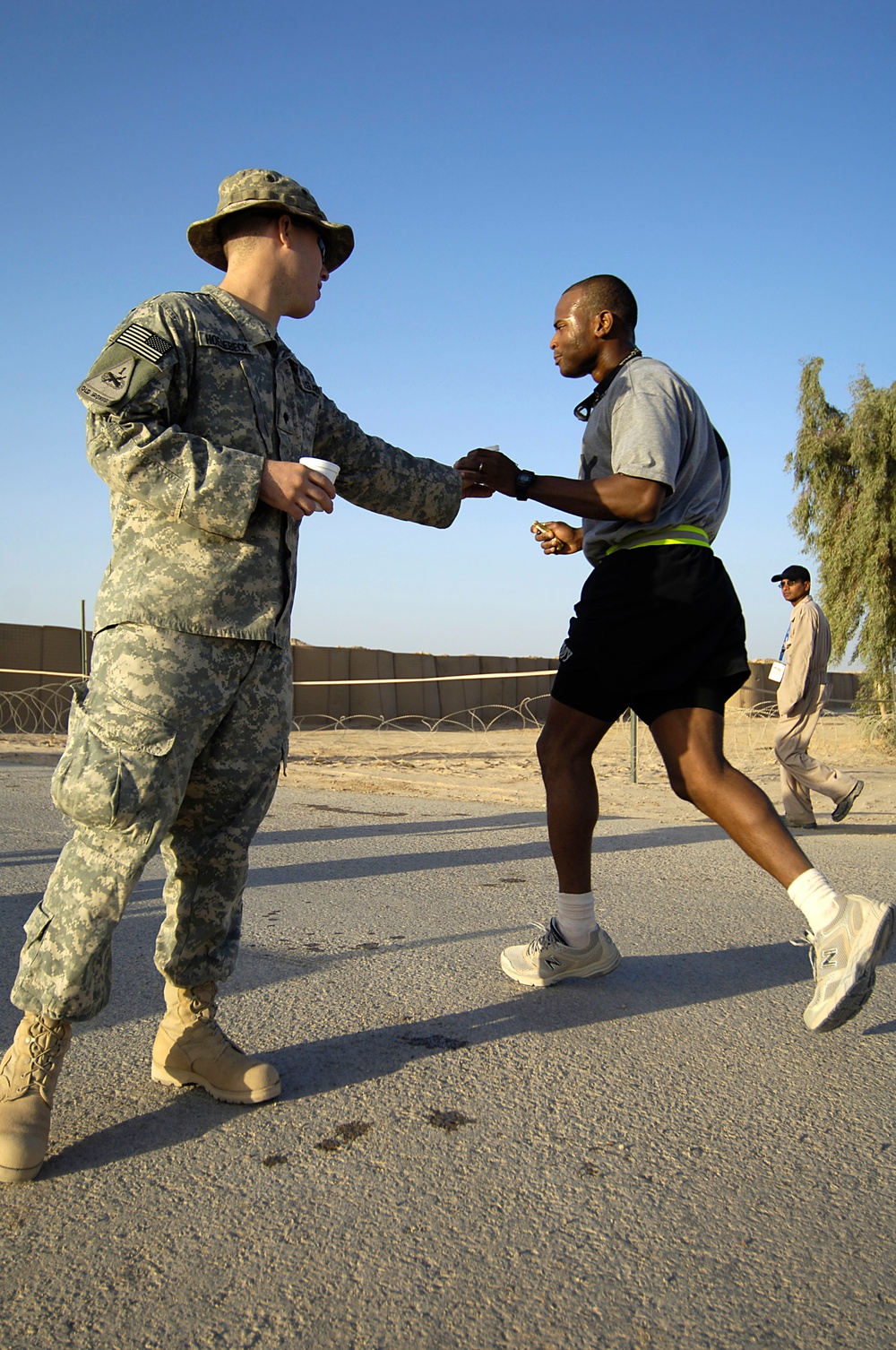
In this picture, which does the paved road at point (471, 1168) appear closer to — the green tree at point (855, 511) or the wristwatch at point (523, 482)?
the wristwatch at point (523, 482)

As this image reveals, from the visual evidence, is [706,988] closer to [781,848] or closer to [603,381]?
[781,848]

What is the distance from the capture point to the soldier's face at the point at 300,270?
2158 mm

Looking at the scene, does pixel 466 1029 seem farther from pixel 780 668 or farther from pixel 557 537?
pixel 780 668


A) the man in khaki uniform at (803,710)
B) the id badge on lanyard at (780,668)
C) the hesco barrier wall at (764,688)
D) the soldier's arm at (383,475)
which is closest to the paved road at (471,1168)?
the soldier's arm at (383,475)

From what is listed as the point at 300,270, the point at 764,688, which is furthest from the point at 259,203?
the point at 764,688

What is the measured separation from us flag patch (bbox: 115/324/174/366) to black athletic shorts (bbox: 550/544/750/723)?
1.35 metres

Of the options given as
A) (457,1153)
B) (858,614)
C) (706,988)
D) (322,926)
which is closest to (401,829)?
(322,926)

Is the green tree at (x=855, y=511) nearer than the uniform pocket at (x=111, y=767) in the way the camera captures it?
No

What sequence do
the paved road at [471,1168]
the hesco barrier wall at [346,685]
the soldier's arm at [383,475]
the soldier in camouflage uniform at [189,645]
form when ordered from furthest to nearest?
the hesco barrier wall at [346,685], the soldier's arm at [383,475], the soldier in camouflage uniform at [189,645], the paved road at [471,1168]

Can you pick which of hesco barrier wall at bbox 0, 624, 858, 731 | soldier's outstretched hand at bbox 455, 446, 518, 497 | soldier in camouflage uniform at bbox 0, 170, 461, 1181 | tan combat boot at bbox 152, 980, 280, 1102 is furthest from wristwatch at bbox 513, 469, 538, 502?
hesco barrier wall at bbox 0, 624, 858, 731

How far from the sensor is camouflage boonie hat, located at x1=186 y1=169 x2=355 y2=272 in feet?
6.88

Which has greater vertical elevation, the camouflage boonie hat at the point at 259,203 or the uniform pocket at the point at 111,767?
the camouflage boonie hat at the point at 259,203

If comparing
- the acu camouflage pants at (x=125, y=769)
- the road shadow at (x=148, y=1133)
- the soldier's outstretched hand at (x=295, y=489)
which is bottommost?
the road shadow at (x=148, y=1133)

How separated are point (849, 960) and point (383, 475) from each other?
159cm
